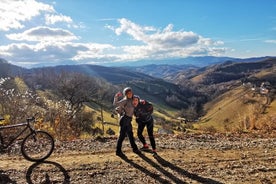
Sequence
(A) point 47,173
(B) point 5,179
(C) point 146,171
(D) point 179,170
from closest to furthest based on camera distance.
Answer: (B) point 5,179 < (A) point 47,173 < (C) point 146,171 < (D) point 179,170

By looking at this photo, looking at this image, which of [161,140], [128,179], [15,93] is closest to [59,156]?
[128,179]

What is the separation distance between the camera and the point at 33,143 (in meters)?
9.81

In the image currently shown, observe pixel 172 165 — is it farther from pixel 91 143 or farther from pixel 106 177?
pixel 91 143

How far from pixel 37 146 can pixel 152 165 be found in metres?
3.60

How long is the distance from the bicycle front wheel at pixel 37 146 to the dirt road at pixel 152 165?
237 mm

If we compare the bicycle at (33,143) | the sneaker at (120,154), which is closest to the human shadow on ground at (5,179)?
the bicycle at (33,143)

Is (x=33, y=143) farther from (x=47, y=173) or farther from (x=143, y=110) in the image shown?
(x=143, y=110)

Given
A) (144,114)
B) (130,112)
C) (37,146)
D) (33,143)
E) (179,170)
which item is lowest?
(179,170)

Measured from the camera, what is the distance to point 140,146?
11.9 metres

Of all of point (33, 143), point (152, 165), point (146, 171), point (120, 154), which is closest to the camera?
point (146, 171)

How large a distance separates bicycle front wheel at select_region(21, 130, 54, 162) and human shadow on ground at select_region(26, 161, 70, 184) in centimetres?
43

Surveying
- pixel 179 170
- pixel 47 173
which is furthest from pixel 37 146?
pixel 179 170

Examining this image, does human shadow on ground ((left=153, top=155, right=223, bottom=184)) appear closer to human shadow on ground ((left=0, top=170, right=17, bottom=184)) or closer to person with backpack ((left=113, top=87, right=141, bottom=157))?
person with backpack ((left=113, top=87, right=141, bottom=157))

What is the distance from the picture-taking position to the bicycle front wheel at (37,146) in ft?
31.5
